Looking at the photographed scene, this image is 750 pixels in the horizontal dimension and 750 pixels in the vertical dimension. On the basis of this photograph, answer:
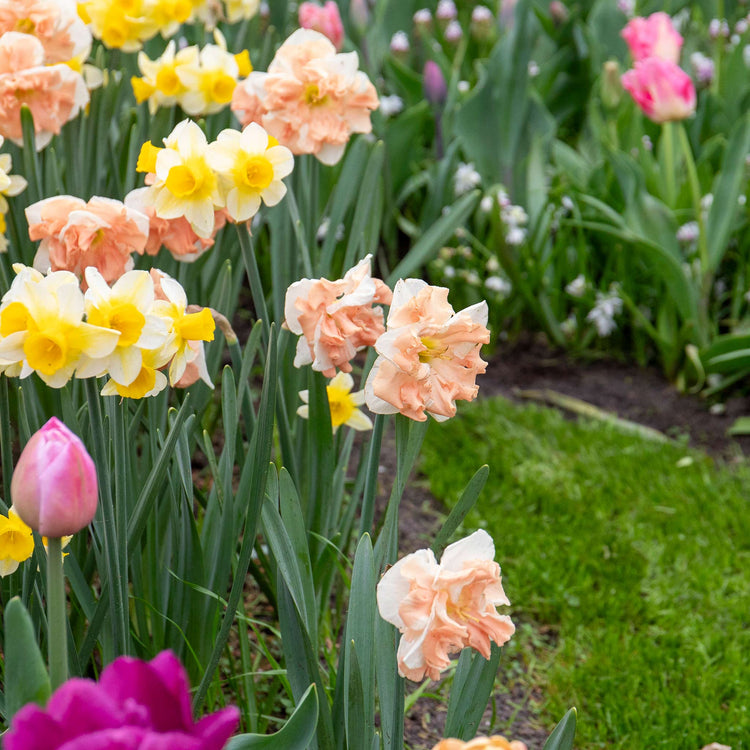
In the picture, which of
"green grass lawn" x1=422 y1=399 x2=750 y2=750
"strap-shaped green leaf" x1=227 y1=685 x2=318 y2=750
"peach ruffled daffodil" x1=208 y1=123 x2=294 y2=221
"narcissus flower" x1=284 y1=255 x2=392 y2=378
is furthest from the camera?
"green grass lawn" x1=422 y1=399 x2=750 y2=750

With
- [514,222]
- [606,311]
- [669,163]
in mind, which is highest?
[669,163]

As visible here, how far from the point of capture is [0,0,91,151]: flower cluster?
1.31 meters

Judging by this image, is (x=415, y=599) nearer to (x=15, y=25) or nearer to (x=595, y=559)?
(x=15, y=25)

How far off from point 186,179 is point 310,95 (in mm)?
350

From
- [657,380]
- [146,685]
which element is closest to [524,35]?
[657,380]

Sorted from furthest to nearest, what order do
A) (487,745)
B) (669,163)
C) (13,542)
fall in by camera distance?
(669,163) < (13,542) < (487,745)

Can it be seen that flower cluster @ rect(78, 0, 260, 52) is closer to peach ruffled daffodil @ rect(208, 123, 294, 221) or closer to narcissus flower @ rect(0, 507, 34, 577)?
peach ruffled daffodil @ rect(208, 123, 294, 221)

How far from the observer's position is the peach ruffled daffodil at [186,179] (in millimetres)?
1026

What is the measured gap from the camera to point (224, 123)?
2.01 m

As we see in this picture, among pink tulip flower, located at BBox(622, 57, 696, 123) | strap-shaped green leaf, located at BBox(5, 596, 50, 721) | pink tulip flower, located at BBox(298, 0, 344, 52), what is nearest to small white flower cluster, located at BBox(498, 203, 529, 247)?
pink tulip flower, located at BBox(622, 57, 696, 123)

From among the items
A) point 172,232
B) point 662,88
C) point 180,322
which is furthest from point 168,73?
point 662,88

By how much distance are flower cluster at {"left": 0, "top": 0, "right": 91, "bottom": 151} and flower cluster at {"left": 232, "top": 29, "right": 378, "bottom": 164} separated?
0.83 ft

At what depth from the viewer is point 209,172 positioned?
3.42ft

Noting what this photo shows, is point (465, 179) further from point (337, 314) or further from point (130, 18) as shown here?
point (337, 314)
